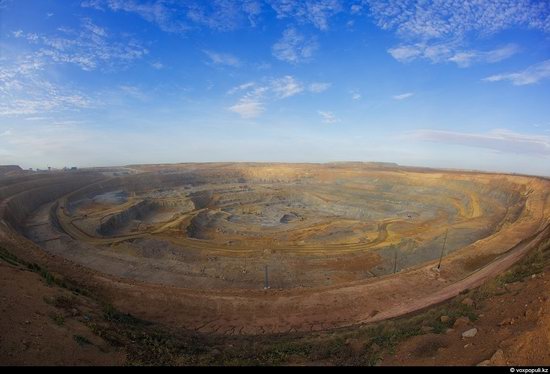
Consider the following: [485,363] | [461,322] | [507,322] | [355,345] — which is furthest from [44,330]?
[507,322]

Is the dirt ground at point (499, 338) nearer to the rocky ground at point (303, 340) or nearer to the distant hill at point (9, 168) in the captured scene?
the rocky ground at point (303, 340)

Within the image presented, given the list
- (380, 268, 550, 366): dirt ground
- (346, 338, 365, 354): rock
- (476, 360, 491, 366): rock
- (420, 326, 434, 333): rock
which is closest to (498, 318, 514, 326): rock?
(380, 268, 550, 366): dirt ground

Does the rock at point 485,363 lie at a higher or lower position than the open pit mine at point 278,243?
higher

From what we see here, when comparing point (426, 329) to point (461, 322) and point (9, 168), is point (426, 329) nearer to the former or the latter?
point (461, 322)

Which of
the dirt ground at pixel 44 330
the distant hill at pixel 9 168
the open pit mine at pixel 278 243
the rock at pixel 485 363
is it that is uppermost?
the distant hill at pixel 9 168

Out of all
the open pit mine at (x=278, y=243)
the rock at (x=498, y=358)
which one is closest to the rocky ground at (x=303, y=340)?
the rock at (x=498, y=358)

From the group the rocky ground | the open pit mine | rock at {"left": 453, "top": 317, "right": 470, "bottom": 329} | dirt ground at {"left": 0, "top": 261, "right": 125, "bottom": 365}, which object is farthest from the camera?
the open pit mine

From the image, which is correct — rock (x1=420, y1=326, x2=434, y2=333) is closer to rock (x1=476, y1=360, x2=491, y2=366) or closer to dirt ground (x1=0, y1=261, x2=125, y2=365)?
rock (x1=476, y1=360, x2=491, y2=366)
